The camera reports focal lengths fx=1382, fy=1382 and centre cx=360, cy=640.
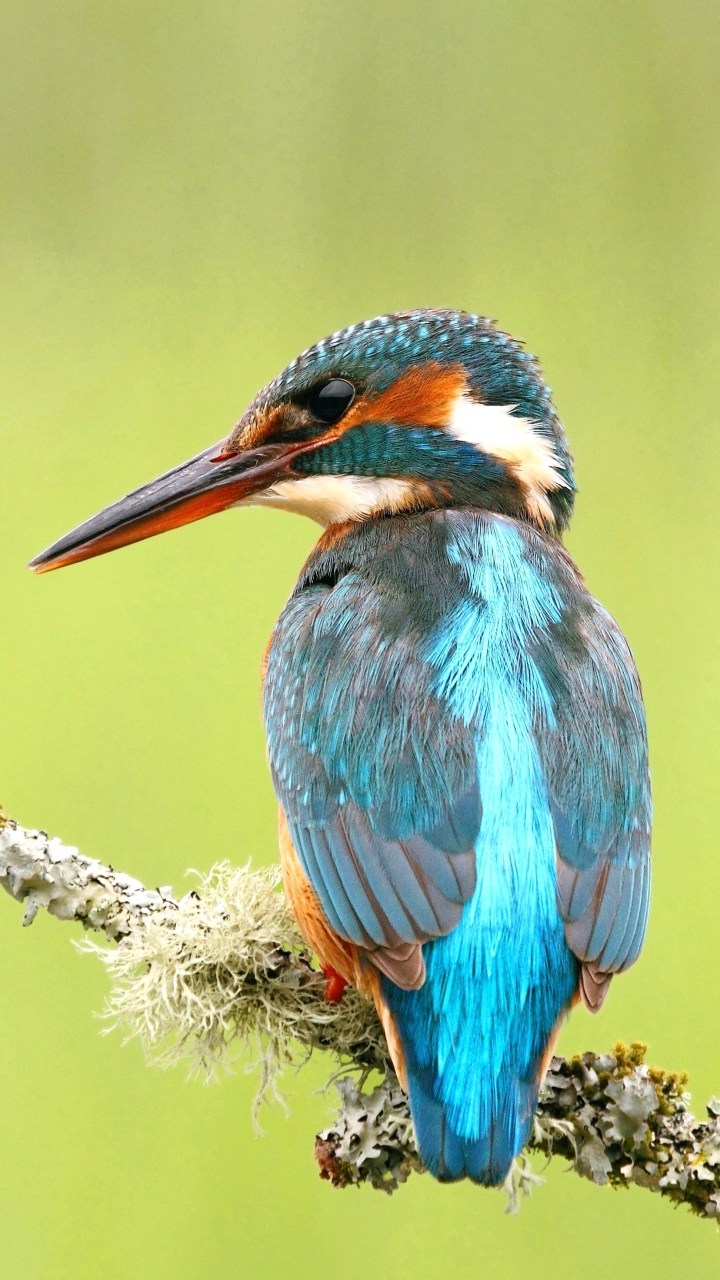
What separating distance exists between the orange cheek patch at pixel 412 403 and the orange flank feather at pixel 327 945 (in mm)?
339

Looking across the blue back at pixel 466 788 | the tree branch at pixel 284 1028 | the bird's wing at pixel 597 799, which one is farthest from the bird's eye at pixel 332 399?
the tree branch at pixel 284 1028

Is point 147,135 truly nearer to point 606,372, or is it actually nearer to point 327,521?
point 606,372

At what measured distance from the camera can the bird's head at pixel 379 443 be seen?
1.15 m

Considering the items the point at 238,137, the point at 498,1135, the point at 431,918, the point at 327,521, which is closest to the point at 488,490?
the point at 327,521

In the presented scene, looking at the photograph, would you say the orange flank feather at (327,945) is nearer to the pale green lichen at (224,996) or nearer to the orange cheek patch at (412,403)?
the pale green lichen at (224,996)

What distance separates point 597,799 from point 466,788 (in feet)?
0.33

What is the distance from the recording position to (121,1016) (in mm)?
1014

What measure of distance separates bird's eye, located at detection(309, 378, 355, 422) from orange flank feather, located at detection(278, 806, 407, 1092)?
0.33 meters

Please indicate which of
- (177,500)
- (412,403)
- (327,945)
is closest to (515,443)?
(412,403)

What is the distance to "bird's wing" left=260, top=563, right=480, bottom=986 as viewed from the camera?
2.93 feet

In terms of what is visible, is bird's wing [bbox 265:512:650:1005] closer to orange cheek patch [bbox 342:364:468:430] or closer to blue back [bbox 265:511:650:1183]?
blue back [bbox 265:511:650:1183]

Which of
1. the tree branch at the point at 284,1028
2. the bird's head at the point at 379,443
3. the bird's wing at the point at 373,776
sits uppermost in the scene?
the bird's head at the point at 379,443

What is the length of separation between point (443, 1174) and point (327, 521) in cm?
56

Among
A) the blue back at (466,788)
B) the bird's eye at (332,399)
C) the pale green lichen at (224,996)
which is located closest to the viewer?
the blue back at (466,788)
